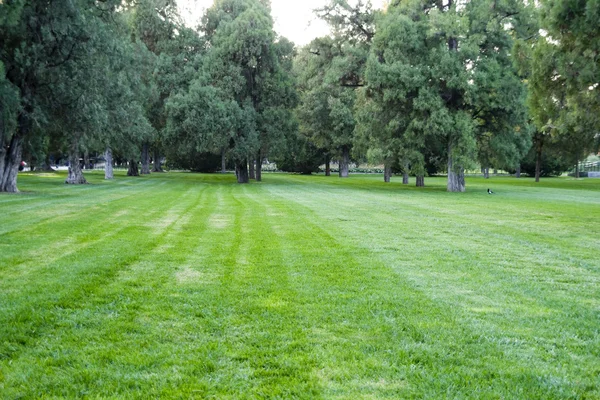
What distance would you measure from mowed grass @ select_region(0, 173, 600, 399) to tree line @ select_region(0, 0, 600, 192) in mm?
5239

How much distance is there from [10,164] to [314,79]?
20846 millimetres

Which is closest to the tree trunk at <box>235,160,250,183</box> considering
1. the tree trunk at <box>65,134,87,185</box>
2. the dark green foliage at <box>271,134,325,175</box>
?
the tree trunk at <box>65,134,87,185</box>

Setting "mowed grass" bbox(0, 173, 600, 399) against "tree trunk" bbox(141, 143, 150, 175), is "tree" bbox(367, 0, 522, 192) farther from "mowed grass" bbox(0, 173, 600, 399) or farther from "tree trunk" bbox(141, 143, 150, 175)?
"tree trunk" bbox(141, 143, 150, 175)

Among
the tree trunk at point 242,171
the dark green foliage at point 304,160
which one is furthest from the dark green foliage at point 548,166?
the tree trunk at point 242,171

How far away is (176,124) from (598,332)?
3006 centimetres

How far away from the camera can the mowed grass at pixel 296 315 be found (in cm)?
368

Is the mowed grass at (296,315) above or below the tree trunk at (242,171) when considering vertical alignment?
below

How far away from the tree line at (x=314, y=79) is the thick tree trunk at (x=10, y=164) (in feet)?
0.18

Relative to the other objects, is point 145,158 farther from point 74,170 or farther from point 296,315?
point 296,315

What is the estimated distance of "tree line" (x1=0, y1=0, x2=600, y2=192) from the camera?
1405cm

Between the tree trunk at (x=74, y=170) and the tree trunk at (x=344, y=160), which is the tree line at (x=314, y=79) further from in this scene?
the tree trunk at (x=344, y=160)

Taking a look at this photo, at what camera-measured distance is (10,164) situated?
21422 mm

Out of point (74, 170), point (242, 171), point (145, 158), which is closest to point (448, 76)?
point (242, 171)

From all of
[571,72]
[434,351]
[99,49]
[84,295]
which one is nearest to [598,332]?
[434,351]
